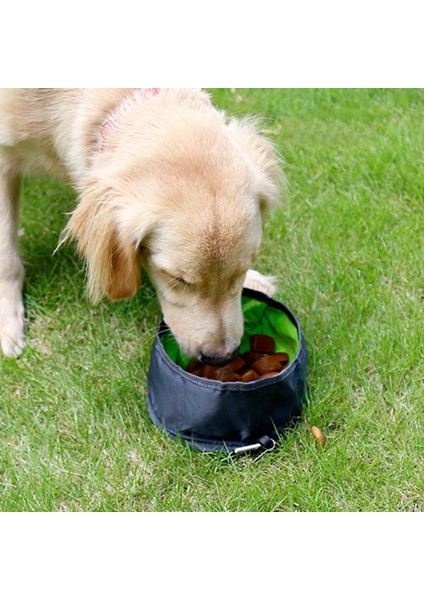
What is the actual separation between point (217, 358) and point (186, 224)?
595mm

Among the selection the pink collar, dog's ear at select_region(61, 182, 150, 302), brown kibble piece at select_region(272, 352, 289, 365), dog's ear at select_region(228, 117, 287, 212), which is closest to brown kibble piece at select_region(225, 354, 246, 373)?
brown kibble piece at select_region(272, 352, 289, 365)

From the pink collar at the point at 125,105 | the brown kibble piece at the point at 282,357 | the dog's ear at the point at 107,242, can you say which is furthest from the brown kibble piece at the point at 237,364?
the pink collar at the point at 125,105

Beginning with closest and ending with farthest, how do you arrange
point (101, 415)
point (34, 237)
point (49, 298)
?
point (101, 415)
point (49, 298)
point (34, 237)

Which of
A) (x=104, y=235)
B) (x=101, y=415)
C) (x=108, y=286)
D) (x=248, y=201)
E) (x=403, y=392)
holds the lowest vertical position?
(x=101, y=415)

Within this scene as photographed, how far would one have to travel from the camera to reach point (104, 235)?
296cm

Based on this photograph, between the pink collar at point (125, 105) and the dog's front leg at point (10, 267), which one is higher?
the pink collar at point (125, 105)

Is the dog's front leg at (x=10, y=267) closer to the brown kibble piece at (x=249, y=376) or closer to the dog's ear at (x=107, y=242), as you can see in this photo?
the dog's ear at (x=107, y=242)

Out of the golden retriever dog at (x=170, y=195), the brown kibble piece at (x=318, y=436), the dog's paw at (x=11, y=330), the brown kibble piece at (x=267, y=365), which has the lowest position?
the dog's paw at (x=11, y=330)

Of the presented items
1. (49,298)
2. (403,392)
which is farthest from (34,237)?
(403,392)

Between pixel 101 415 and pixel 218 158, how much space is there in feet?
4.08

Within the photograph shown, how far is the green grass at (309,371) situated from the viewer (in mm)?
2930

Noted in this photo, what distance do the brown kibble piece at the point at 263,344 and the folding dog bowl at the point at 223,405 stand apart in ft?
0.78

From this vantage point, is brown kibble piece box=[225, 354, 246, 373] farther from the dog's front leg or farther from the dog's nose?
the dog's front leg

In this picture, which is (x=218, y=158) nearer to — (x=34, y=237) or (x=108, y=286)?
(x=108, y=286)
